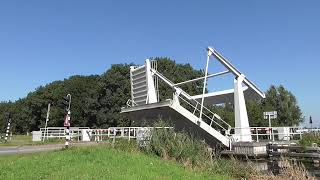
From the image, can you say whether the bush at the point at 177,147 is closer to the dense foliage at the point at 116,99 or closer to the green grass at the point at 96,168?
the green grass at the point at 96,168

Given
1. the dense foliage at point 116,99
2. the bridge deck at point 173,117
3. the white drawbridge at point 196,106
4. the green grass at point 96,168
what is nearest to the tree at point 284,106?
the dense foliage at point 116,99

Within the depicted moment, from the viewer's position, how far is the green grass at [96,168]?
42.2ft

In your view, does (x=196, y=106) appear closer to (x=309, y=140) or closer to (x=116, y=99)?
(x=309, y=140)

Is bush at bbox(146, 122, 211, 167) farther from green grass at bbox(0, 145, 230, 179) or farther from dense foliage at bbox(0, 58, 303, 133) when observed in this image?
dense foliage at bbox(0, 58, 303, 133)

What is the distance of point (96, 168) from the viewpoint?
13891 mm

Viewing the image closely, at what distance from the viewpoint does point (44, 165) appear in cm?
1474

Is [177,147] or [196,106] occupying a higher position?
[196,106]

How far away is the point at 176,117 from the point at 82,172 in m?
16.2

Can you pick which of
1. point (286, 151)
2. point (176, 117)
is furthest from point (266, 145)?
point (176, 117)

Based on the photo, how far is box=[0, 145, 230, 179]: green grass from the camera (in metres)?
12.9

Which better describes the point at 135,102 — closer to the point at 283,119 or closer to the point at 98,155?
the point at 98,155

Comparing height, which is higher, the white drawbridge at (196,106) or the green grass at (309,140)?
the white drawbridge at (196,106)

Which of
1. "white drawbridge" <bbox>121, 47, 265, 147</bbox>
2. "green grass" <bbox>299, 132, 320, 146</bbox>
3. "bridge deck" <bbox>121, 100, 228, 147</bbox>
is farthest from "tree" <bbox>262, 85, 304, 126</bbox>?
"green grass" <bbox>299, 132, 320, 146</bbox>

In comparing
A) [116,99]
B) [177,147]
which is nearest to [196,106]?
[177,147]
